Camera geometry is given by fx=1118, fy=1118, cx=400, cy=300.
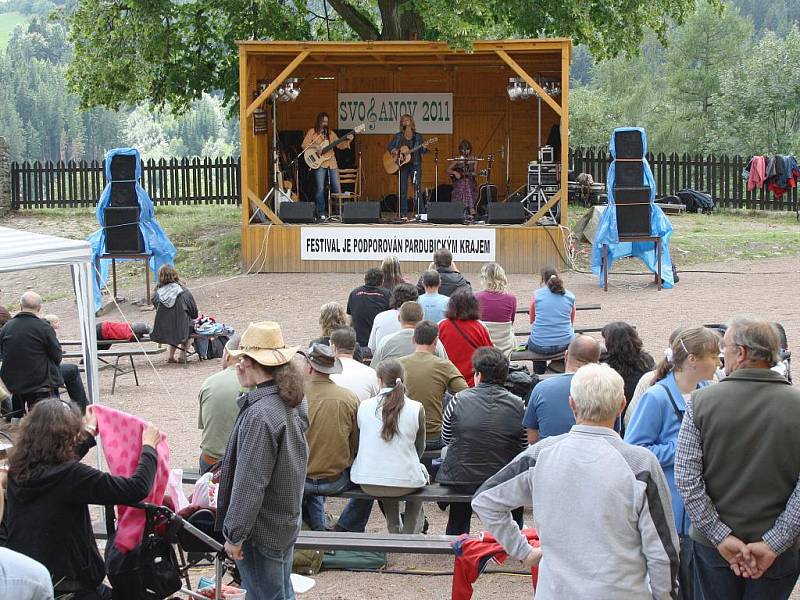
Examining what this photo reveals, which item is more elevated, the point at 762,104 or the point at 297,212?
the point at 762,104

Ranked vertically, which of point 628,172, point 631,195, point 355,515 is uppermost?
point 628,172

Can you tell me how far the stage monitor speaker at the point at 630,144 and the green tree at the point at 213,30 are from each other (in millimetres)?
2702

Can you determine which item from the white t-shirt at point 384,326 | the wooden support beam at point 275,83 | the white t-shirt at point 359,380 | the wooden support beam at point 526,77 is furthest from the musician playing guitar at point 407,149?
the white t-shirt at point 359,380

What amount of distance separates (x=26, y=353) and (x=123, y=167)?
675 cm

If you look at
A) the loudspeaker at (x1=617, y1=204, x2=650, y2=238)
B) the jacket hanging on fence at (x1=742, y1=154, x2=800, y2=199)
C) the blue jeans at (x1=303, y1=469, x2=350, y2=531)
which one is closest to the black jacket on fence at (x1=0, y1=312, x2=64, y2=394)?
the blue jeans at (x1=303, y1=469, x2=350, y2=531)

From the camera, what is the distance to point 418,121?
18.9 m

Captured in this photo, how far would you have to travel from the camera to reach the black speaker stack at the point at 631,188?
1387 centimetres

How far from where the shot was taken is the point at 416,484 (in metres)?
5.48

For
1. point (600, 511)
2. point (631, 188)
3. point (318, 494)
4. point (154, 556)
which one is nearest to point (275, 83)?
point (631, 188)

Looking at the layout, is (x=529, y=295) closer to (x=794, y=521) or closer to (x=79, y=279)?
(x=79, y=279)

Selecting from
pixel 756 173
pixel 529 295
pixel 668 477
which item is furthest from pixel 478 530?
pixel 756 173

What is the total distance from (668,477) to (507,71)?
15261mm

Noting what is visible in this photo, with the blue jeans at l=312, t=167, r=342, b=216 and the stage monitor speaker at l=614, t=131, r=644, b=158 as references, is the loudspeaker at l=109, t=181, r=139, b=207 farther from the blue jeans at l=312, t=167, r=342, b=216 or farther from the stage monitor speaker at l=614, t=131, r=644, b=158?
the stage monitor speaker at l=614, t=131, r=644, b=158

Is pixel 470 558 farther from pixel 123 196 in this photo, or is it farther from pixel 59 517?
pixel 123 196
